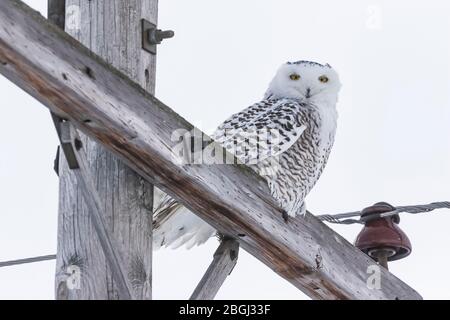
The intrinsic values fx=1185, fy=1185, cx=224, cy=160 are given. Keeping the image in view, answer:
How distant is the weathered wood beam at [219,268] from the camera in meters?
3.83

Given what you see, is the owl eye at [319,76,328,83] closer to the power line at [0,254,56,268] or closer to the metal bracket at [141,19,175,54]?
the power line at [0,254,56,268]

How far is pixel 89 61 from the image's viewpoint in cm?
334

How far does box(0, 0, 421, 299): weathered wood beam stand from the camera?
3150mm

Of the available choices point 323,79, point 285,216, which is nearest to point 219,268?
point 285,216

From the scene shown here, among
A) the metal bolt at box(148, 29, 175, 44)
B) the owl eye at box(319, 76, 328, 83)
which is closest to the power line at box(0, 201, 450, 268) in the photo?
the owl eye at box(319, 76, 328, 83)

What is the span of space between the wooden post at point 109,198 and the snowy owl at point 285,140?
79cm

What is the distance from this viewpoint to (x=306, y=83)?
5871mm

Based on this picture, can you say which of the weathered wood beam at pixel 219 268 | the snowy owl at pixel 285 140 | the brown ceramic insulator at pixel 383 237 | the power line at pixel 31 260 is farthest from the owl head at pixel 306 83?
the weathered wood beam at pixel 219 268

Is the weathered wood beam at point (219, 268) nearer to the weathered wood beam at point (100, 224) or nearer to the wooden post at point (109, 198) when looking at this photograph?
the wooden post at point (109, 198)

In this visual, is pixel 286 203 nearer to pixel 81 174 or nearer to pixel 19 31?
pixel 81 174

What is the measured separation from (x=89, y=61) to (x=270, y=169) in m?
1.91

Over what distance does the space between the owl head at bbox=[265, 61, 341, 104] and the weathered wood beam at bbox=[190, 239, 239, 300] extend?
1.84m

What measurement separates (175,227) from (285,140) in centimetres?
76

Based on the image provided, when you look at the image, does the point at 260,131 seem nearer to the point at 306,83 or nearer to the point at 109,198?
the point at 306,83
